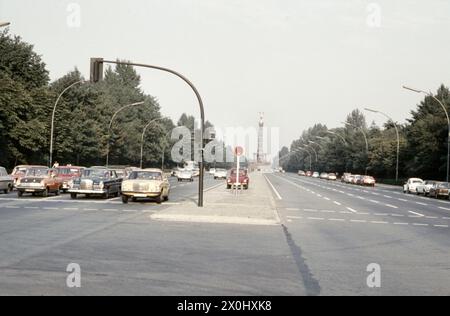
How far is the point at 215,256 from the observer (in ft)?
35.3

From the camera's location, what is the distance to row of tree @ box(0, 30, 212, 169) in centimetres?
5175

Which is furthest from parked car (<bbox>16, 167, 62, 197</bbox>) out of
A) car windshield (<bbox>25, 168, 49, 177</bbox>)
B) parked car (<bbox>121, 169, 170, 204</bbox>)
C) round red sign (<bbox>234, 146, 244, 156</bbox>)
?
round red sign (<bbox>234, 146, 244, 156</bbox>)

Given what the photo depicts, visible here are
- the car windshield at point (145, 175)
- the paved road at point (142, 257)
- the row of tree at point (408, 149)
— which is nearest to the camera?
the paved road at point (142, 257)

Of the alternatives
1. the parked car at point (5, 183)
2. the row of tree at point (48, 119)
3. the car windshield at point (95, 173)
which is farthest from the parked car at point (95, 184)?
the row of tree at point (48, 119)

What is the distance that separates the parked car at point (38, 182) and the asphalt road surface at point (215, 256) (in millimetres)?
10276

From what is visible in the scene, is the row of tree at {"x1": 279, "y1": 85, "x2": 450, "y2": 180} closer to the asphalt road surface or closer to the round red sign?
the round red sign

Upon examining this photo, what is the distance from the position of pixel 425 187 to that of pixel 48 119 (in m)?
35.9

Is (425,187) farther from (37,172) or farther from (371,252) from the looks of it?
(371,252)

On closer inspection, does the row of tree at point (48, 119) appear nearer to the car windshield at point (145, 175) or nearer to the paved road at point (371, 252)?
the car windshield at point (145, 175)

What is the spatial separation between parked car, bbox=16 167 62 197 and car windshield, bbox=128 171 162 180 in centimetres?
520

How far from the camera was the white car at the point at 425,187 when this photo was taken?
4856 centimetres

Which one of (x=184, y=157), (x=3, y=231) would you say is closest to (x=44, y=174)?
(x=3, y=231)

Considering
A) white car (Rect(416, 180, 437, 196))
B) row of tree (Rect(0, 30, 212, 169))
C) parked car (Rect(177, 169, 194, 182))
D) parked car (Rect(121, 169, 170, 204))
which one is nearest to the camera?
parked car (Rect(121, 169, 170, 204))
